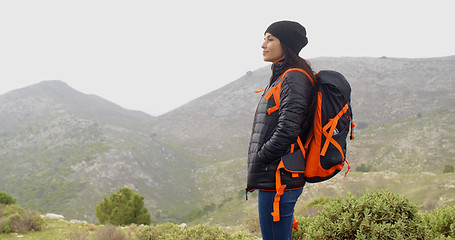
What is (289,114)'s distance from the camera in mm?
2156

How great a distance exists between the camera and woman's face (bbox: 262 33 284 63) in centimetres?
250

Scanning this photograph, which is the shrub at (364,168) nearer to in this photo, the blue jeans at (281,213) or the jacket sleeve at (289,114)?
the blue jeans at (281,213)

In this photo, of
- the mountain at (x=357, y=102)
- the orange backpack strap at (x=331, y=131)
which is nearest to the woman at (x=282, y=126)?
the orange backpack strap at (x=331, y=131)

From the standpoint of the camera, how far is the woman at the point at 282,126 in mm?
2172

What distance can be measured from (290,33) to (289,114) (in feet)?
2.69

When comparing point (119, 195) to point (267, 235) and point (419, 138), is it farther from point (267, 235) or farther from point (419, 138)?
point (419, 138)

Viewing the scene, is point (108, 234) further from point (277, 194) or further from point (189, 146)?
point (189, 146)

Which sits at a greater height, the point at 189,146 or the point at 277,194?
the point at 277,194

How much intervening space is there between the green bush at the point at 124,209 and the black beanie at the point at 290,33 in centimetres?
1320

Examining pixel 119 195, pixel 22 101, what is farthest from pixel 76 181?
pixel 22 101

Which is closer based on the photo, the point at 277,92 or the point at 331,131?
the point at 331,131

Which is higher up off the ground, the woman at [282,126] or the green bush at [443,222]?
the woman at [282,126]

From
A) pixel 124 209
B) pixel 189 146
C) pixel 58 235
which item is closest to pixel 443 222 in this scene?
pixel 58 235

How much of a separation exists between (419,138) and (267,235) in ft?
135
